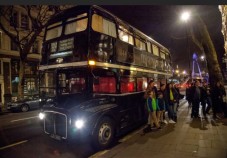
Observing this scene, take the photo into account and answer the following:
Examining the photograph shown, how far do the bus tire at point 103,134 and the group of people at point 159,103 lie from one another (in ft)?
5.58

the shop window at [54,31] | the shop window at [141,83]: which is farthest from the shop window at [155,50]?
the shop window at [54,31]

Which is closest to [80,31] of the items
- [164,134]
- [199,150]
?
[164,134]

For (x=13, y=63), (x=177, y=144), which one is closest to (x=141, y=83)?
(x=177, y=144)

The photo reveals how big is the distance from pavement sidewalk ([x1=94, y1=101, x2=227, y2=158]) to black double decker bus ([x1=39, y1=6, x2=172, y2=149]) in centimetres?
89

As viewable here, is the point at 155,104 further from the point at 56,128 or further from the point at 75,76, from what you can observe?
the point at 56,128

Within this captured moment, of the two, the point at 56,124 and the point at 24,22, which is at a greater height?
the point at 24,22

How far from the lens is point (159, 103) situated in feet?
29.0

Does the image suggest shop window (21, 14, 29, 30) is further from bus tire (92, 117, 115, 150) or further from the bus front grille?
bus tire (92, 117, 115, 150)

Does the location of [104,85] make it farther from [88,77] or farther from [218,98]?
[218,98]

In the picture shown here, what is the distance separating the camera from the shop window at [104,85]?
6695 millimetres

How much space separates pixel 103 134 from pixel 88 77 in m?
1.82

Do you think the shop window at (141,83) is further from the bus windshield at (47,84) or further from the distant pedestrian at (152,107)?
the bus windshield at (47,84)

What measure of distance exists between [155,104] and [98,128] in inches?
112

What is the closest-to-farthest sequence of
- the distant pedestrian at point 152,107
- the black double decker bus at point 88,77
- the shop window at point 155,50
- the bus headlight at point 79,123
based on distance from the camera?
1. the bus headlight at point 79,123
2. the black double decker bus at point 88,77
3. the distant pedestrian at point 152,107
4. the shop window at point 155,50
